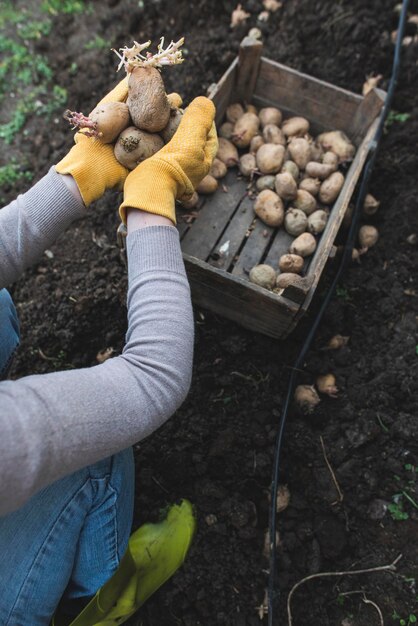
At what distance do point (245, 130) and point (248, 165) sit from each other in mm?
176

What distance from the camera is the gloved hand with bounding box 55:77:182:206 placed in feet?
4.75

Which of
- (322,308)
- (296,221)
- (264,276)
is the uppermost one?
(296,221)

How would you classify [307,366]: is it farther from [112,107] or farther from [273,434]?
[112,107]

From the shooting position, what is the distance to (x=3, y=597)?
121cm

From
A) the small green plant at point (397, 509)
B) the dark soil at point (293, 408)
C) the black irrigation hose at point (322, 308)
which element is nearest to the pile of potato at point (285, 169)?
the black irrigation hose at point (322, 308)

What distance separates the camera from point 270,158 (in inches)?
83.7

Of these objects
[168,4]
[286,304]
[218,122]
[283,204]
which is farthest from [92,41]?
[286,304]

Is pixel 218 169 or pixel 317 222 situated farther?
pixel 218 169

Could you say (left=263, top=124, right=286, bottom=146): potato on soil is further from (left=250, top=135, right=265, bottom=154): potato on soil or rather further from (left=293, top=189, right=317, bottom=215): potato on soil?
(left=293, top=189, right=317, bottom=215): potato on soil

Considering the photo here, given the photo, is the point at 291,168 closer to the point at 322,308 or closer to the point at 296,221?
the point at 296,221

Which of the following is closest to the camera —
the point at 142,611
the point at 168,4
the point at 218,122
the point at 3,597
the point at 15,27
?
the point at 3,597

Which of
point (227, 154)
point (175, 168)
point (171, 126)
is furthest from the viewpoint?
point (227, 154)

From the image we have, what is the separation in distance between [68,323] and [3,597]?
1099mm

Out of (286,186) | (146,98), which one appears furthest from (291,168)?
(146,98)
